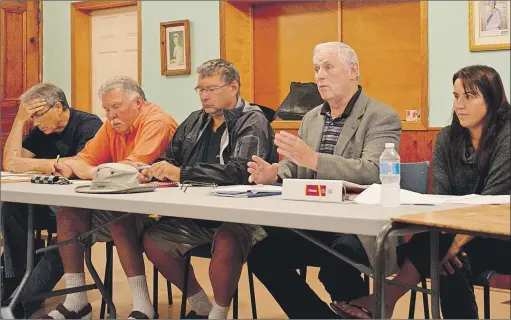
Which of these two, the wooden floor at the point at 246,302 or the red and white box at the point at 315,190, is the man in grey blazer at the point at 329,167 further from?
the wooden floor at the point at 246,302

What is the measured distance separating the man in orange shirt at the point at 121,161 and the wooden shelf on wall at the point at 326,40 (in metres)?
1.84

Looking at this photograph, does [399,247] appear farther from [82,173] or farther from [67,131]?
[67,131]

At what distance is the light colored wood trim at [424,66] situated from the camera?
4.59 m

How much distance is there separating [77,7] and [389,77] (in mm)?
3102

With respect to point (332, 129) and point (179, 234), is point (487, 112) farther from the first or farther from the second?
point (179, 234)

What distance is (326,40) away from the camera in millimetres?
5352

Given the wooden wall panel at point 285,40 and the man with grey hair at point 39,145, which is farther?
the wooden wall panel at point 285,40

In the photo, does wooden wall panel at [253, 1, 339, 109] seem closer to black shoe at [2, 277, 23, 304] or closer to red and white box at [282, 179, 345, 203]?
black shoe at [2, 277, 23, 304]

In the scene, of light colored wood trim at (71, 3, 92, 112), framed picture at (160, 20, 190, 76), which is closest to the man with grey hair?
framed picture at (160, 20, 190, 76)

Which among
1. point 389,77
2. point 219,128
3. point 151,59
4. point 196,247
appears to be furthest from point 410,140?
point 151,59

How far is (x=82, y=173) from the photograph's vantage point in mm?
3516

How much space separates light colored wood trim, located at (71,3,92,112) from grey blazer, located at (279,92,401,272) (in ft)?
12.9

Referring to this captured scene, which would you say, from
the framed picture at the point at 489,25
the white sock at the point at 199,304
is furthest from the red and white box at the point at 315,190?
the framed picture at the point at 489,25

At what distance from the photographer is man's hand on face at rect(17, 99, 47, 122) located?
409 centimetres
